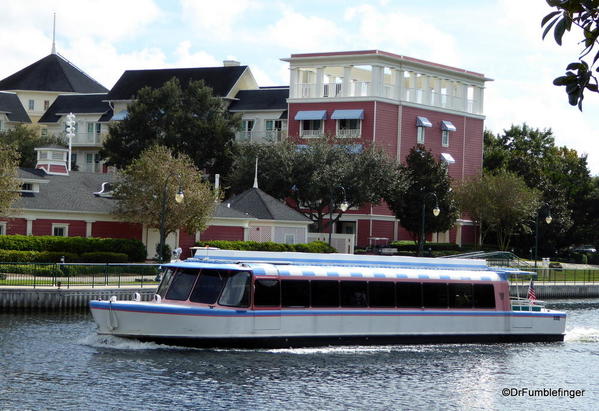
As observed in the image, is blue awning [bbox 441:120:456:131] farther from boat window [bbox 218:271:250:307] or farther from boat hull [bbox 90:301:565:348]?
boat window [bbox 218:271:250:307]

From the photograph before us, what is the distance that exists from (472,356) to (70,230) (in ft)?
111

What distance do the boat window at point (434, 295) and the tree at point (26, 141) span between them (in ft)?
238

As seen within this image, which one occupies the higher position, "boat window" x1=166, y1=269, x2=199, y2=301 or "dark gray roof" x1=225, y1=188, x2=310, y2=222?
"dark gray roof" x1=225, y1=188, x2=310, y2=222

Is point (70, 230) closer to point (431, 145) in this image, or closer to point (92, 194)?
point (92, 194)

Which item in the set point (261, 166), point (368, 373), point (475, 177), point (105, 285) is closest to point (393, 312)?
point (368, 373)

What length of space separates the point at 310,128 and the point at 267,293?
6287cm

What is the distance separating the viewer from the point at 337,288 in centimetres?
3559

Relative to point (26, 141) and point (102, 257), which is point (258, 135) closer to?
point (26, 141)

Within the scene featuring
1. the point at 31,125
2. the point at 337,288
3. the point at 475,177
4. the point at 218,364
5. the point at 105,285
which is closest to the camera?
the point at 218,364

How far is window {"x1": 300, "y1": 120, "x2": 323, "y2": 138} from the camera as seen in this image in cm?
9481

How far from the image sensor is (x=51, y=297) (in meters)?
44.8

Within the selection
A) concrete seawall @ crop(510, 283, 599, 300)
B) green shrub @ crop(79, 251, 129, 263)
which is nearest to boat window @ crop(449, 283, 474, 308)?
green shrub @ crop(79, 251, 129, 263)

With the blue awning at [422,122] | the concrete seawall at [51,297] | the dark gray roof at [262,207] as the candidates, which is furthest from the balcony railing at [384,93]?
the concrete seawall at [51,297]

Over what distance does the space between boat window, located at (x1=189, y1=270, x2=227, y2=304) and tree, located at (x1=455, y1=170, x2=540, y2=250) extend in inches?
2354
